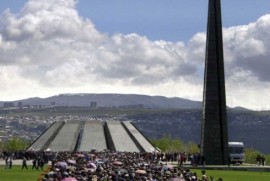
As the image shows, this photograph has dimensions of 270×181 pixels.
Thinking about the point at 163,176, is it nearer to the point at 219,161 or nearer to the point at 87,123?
the point at 219,161

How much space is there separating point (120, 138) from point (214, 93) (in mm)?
27472

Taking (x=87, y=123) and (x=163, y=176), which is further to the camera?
(x=87, y=123)

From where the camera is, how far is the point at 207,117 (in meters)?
61.7

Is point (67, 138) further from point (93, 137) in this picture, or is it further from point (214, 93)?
point (214, 93)

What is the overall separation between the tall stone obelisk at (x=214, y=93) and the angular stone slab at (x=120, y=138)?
18.2 meters

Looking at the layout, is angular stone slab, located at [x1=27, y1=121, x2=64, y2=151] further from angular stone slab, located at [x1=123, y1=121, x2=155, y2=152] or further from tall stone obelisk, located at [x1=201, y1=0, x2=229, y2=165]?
tall stone obelisk, located at [x1=201, y1=0, x2=229, y2=165]

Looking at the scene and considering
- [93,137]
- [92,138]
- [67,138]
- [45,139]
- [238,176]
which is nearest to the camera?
[238,176]

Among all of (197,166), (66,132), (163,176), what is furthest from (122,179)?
(66,132)

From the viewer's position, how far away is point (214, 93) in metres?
61.8

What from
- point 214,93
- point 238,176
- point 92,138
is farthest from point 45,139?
point 238,176

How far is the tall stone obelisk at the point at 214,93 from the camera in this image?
202 feet

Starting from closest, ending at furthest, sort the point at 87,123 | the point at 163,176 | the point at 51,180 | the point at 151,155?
the point at 51,180
the point at 163,176
the point at 151,155
the point at 87,123

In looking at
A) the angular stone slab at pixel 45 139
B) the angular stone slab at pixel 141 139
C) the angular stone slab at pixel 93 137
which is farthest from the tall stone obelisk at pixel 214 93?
the angular stone slab at pixel 45 139

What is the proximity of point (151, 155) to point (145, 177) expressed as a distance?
35.0 m
